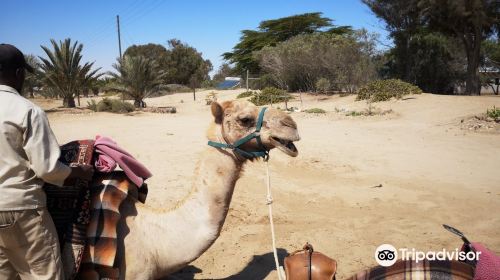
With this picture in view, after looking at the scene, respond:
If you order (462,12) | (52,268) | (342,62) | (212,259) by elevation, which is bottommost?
(212,259)

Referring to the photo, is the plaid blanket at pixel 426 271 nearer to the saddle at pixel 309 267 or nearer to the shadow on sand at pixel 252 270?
the saddle at pixel 309 267

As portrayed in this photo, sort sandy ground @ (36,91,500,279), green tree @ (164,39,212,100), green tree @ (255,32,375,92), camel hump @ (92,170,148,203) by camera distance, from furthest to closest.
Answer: green tree @ (164,39,212,100)
green tree @ (255,32,375,92)
sandy ground @ (36,91,500,279)
camel hump @ (92,170,148,203)

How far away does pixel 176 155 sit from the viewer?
9.05m

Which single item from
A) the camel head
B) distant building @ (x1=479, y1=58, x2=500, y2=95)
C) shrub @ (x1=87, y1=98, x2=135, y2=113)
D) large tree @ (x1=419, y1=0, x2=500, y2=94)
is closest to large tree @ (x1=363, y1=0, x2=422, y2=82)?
large tree @ (x1=419, y1=0, x2=500, y2=94)

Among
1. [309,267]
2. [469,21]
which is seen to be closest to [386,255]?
[309,267]

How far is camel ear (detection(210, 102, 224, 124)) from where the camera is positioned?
280 centimetres

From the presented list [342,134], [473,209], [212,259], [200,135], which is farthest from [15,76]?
[342,134]

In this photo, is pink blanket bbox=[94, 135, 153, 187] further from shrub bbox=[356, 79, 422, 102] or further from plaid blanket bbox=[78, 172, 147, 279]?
shrub bbox=[356, 79, 422, 102]

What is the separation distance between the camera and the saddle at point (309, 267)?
262 cm

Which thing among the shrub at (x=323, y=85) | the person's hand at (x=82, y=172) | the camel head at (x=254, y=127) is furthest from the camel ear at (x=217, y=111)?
the shrub at (x=323, y=85)

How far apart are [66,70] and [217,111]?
23.3m

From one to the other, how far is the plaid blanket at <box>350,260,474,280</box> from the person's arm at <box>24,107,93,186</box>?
185 centimetres

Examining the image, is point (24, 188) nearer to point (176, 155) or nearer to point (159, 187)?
point (159, 187)

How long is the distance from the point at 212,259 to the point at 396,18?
30.2m
